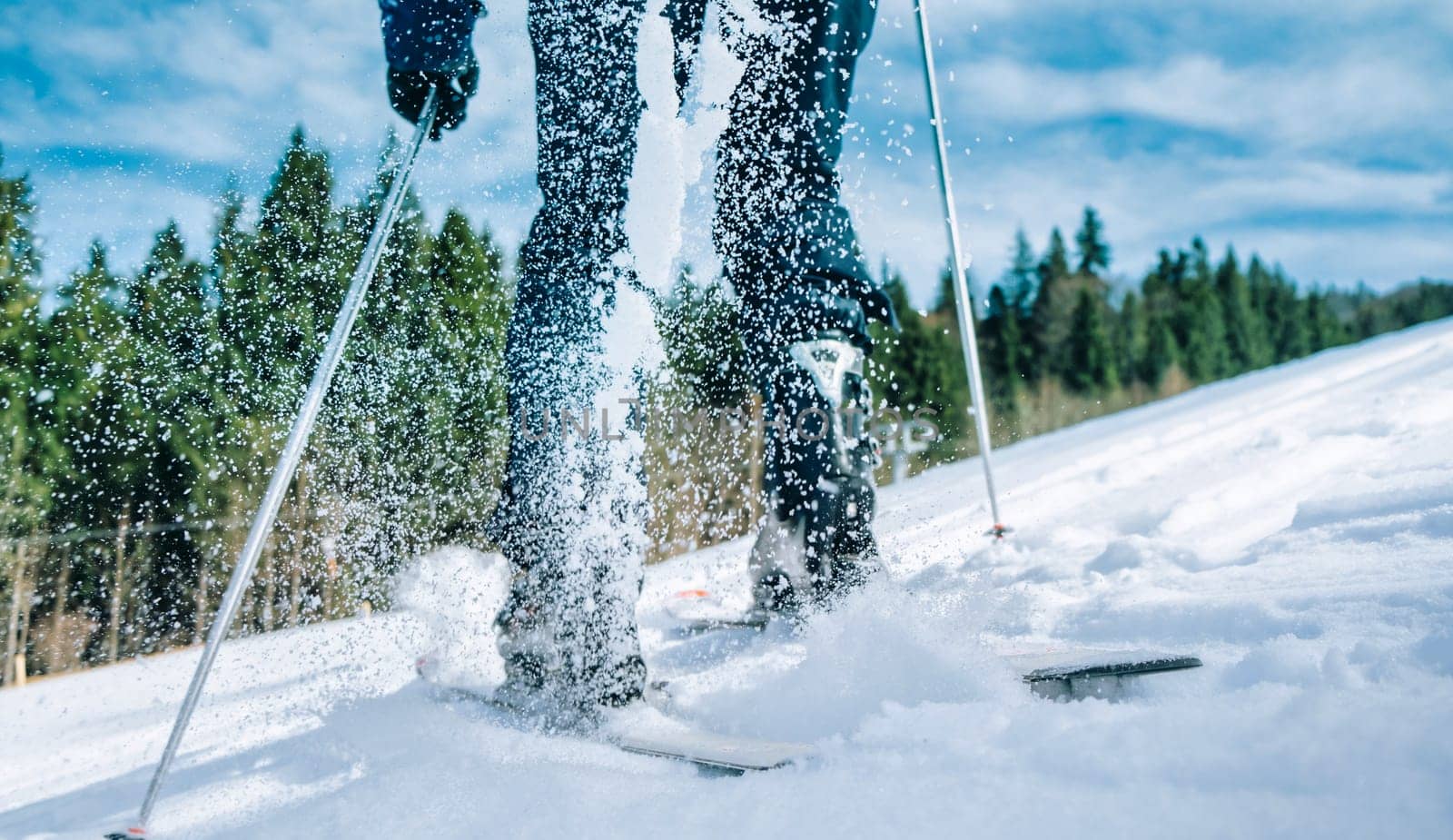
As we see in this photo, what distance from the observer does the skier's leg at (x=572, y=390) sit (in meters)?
0.86

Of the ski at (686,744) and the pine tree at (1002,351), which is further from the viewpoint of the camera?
the pine tree at (1002,351)

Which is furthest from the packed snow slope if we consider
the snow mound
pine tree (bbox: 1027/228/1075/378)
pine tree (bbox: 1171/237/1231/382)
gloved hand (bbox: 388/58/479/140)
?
pine tree (bbox: 1171/237/1231/382)

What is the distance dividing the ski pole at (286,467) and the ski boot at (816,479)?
0.47 metres

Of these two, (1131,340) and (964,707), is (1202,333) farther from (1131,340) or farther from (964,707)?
(964,707)

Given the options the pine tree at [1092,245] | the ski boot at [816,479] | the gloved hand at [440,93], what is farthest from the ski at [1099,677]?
the pine tree at [1092,245]

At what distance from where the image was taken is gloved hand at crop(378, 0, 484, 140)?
1.03 metres

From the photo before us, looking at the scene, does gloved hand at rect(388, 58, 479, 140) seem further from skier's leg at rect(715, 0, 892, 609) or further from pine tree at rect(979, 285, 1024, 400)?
pine tree at rect(979, 285, 1024, 400)

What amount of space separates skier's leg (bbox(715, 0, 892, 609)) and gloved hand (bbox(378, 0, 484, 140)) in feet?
1.13

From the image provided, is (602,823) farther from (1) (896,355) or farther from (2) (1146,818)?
(1) (896,355)

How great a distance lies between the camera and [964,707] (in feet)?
1.77

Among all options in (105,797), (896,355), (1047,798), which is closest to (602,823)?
(1047,798)

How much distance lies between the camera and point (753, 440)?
408 cm

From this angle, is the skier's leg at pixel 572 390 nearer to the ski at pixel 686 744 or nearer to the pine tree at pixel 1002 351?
the ski at pixel 686 744

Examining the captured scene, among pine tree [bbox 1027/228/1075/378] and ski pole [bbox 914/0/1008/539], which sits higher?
pine tree [bbox 1027/228/1075/378]
